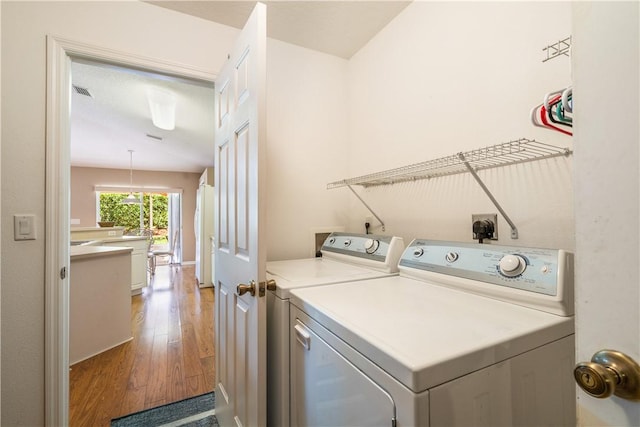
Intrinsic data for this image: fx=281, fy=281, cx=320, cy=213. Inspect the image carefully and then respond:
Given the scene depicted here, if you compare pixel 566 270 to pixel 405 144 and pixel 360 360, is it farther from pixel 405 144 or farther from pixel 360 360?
pixel 405 144

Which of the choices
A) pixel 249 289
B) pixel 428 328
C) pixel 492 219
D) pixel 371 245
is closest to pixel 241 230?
pixel 249 289

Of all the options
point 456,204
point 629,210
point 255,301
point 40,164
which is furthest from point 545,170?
point 40,164

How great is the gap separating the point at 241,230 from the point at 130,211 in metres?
7.67

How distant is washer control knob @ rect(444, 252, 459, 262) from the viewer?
1069mm

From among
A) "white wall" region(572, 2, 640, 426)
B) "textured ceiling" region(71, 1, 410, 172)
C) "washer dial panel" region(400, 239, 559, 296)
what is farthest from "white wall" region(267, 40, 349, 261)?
"white wall" region(572, 2, 640, 426)

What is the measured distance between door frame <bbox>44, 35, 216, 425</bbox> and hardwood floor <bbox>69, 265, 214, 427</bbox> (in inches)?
18.8

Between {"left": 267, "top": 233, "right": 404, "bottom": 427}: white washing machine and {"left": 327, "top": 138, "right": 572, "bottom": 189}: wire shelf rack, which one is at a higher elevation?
{"left": 327, "top": 138, "right": 572, "bottom": 189}: wire shelf rack

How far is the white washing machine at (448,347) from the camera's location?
55cm

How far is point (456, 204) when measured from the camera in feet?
4.42

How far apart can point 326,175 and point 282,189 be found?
359 millimetres

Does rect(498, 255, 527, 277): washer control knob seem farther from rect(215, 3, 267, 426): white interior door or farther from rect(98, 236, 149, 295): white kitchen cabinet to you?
rect(98, 236, 149, 295): white kitchen cabinet

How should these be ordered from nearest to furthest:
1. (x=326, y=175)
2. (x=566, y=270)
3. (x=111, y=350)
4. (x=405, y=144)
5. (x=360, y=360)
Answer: (x=360, y=360) < (x=566, y=270) < (x=405, y=144) < (x=326, y=175) < (x=111, y=350)

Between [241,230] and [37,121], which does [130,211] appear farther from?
[241,230]

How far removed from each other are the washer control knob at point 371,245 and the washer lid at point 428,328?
1.42 ft
